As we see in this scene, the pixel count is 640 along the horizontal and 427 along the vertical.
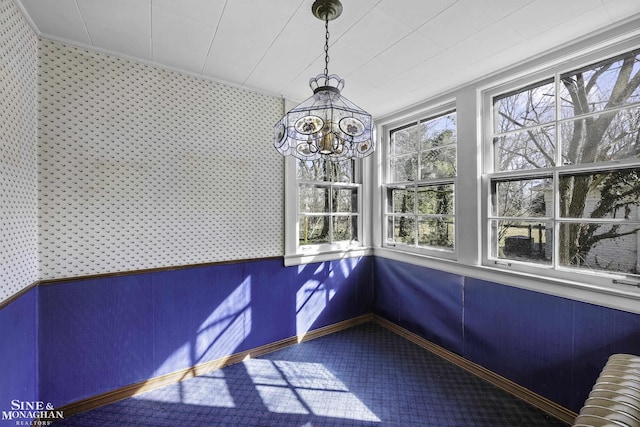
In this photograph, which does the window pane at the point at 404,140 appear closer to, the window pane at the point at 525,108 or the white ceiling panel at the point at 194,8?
the window pane at the point at 525,108

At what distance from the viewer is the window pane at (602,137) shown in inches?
69.3

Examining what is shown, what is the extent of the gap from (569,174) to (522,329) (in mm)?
1205

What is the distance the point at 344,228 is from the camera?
3.49 metres

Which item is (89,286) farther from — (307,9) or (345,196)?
(345,196)

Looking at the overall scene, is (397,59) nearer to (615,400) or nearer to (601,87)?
(601,87)

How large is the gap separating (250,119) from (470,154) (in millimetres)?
2051

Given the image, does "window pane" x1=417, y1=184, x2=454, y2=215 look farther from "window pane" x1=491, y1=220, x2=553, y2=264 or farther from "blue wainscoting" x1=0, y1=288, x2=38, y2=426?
"blue wainscoting" x1=0, y1=288, x2=38, y2=426

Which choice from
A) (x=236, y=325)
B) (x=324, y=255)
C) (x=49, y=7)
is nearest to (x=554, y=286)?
(x=324, y=255)

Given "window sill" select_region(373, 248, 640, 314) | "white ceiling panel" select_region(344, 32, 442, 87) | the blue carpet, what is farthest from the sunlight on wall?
"white ceiling panel" select_region(344, 32, 442, 87)

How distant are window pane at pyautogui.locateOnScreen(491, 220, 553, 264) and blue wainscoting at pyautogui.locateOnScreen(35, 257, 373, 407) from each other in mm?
1706

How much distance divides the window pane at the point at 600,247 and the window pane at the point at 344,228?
6.63 feet

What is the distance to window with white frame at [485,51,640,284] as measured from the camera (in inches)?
70.3

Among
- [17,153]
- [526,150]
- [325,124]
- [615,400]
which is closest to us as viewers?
[615,400]

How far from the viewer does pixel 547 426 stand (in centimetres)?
188
